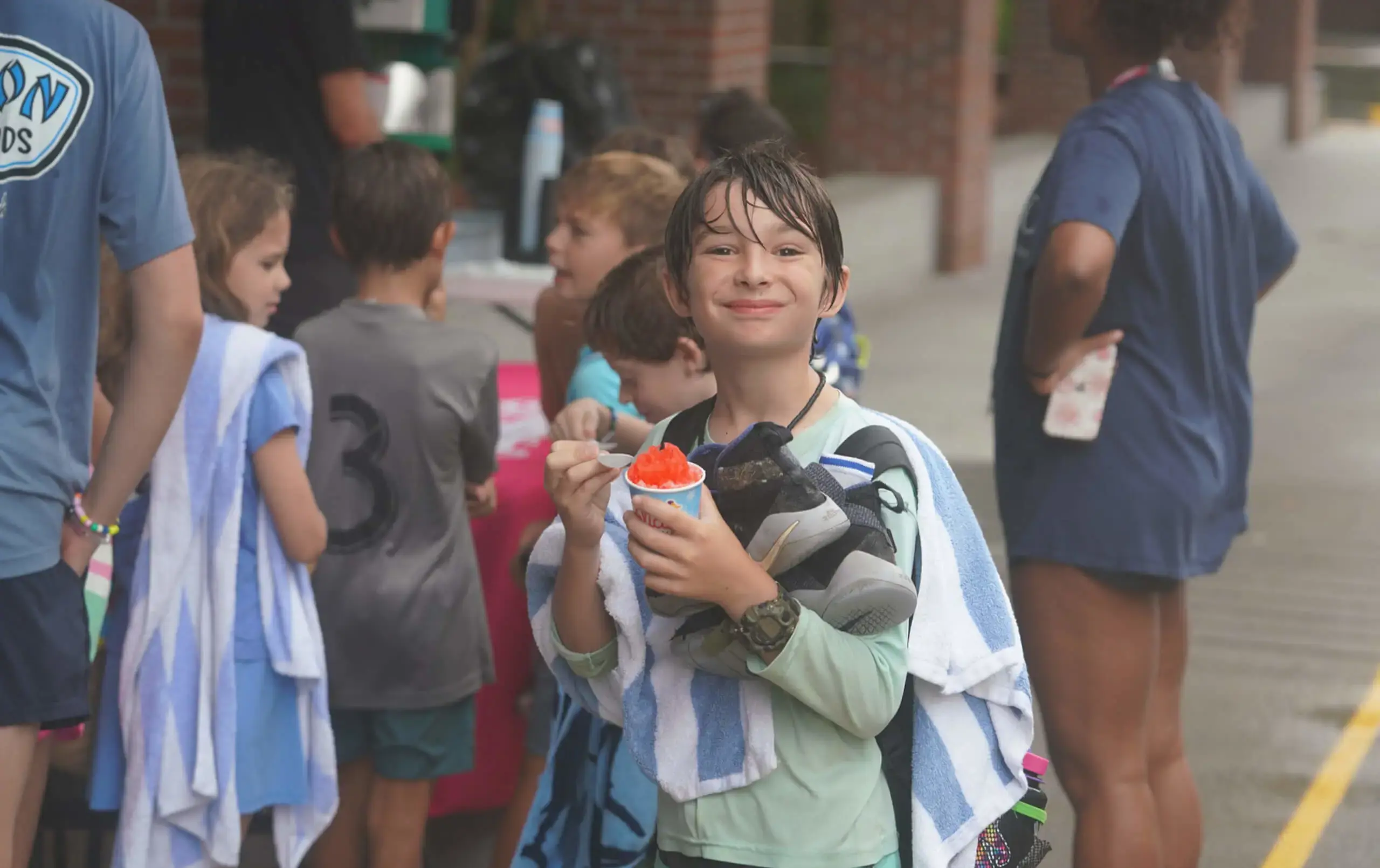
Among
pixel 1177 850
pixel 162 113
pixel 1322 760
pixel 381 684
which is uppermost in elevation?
pixel 162 113

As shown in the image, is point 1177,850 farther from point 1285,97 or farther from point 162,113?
point 1285,97

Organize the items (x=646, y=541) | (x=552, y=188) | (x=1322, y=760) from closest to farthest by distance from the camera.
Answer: (x=646, y=541)
(x=1322, y=760)
(x=552, y=188)

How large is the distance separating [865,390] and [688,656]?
24.6 feet

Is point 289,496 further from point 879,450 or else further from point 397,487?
point 879,450

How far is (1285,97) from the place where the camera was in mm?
23156

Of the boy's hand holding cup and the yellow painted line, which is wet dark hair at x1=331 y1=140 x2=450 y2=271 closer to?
the boy's hand holding cup

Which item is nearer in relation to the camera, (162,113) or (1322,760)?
(162,113)

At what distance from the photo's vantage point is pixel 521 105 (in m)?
8.48

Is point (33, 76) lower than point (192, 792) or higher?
higher

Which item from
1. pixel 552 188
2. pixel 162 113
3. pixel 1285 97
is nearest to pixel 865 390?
pixel 552 188

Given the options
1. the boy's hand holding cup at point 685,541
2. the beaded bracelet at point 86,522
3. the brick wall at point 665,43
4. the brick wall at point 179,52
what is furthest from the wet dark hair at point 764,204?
the brick wall at point 665,43

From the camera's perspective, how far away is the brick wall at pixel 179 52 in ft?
21.4

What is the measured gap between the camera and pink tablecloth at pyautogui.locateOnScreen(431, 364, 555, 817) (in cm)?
435

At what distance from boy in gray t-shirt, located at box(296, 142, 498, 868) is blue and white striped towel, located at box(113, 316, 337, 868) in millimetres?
256
